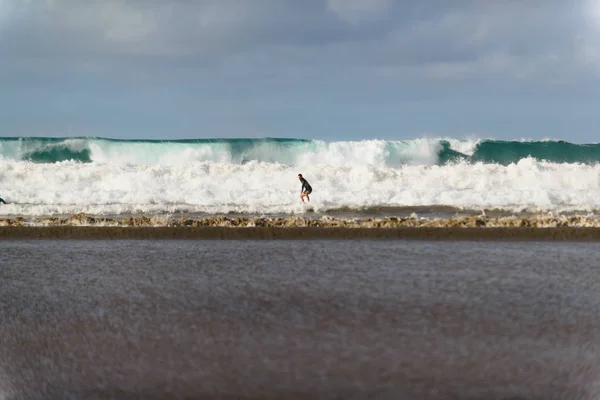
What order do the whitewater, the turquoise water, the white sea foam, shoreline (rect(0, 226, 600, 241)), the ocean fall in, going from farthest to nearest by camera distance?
the turquoise water → the white sea foam → the whitewater → shoreline (rect(0, 226, 600, 241)) → the ocean

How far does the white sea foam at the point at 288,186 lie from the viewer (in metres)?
21.9

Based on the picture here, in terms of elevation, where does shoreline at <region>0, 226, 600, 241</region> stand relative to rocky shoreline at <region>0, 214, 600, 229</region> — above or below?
below

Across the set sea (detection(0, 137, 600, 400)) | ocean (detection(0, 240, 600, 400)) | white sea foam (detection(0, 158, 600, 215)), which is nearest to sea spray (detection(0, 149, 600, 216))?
white sea foam (detection(0, 158, 600, 215))

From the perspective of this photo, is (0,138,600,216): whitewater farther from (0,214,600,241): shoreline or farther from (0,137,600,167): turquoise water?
(0,214,600,241): shoreline

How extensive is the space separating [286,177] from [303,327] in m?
25.8

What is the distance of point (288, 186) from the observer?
3161cm

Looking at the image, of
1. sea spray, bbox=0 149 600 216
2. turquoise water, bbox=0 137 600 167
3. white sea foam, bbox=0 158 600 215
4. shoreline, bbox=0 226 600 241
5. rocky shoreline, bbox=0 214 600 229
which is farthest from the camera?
turquoise water, bbox=0 137 600 167

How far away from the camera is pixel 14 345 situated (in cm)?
652

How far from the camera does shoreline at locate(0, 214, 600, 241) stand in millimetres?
13438

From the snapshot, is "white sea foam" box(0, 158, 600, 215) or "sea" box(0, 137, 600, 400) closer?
"sea" box(0, 137, 600, 400)

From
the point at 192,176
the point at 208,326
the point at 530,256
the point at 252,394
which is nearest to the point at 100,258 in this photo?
the point at 208,326

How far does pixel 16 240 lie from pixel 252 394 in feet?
32.2

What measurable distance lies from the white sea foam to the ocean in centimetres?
1016

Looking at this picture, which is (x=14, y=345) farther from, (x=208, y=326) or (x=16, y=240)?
(x=16, y=240)
